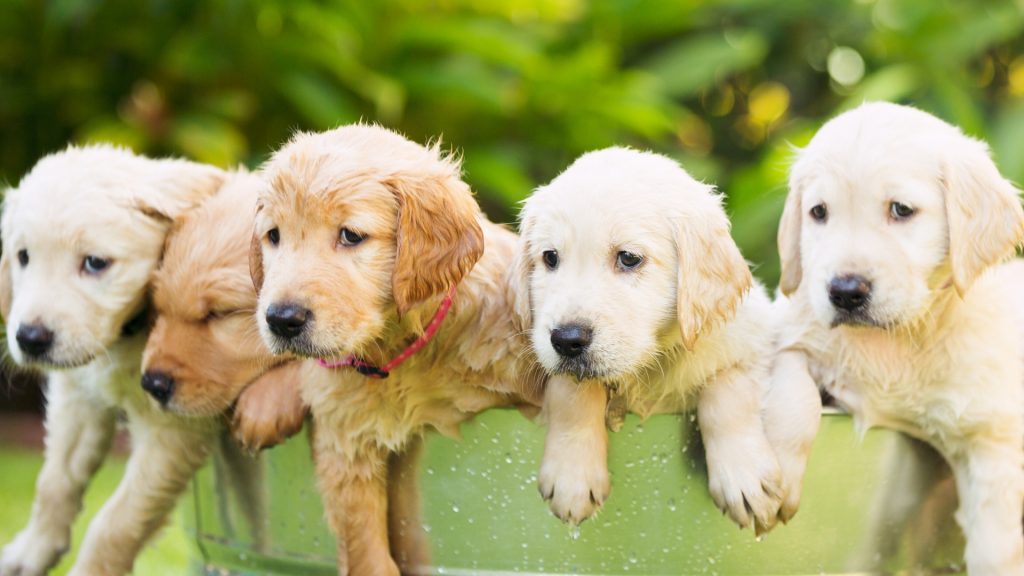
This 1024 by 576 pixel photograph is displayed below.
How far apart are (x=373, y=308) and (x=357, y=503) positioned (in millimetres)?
482

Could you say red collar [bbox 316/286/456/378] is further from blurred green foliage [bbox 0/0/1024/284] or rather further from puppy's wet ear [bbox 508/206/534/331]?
blurred green foliage [bbox 0/0/1024/284]

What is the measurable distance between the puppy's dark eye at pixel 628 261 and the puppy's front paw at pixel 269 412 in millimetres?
892

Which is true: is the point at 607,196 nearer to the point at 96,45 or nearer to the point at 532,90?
the point at 532,90

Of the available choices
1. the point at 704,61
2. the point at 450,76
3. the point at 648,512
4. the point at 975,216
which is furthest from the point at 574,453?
the point at 704,61

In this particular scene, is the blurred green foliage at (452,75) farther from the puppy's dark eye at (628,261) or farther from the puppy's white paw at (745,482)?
the puppy's white paw at (745,482)

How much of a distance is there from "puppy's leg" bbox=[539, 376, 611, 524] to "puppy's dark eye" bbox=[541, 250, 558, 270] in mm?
280

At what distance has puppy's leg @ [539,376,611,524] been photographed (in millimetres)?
2645

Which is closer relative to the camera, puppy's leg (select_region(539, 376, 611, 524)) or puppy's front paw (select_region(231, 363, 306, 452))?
puppy's leg (select_region(539, 376, 611, 524))

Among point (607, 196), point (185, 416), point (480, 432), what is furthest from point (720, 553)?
point (185, 416)

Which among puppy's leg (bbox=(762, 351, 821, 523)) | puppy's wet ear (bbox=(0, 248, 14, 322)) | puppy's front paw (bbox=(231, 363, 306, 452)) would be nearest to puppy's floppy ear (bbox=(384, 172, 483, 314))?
puppy's front paw (bbox=(231, 363, 306, 452))

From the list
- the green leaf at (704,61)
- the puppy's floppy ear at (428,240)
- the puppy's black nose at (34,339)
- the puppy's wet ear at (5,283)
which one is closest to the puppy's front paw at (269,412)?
the puppy's floppy ear at (428,240)

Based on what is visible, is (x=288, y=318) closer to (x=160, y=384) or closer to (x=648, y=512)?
(x=160, y=384)

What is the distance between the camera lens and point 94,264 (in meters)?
3.29

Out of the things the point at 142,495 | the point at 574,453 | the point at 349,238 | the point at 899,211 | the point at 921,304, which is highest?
the point at 899,211
